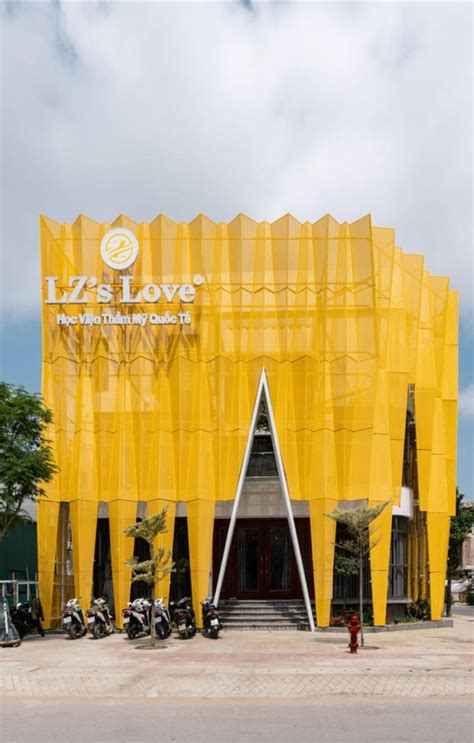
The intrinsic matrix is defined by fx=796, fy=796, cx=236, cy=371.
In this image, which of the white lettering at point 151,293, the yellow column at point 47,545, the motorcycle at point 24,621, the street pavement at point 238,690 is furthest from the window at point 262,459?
the motorcycle at point 24,621

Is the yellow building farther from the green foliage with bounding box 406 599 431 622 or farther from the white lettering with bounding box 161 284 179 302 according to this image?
the green foliage with bounding box 406 599 431 622

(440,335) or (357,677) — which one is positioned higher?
(440,335)

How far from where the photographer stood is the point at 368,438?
27.3 m

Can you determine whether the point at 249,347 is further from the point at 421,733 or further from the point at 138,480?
the point at 421,733

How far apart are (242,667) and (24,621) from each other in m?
10.3

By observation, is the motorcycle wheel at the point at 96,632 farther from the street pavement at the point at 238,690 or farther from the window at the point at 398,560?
the window at the point at 398,560

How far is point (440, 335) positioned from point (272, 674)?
18.1 m

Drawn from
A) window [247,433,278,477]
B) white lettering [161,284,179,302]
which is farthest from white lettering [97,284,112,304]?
window [247,433,278,477]

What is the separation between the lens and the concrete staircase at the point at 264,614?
27297 millimetres

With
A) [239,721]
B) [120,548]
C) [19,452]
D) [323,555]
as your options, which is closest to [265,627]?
[323,555]

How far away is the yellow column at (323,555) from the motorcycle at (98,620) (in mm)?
6953

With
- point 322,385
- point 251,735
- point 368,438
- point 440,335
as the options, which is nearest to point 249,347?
point 322,385

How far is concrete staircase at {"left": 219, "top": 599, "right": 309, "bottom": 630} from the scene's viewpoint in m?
27.3

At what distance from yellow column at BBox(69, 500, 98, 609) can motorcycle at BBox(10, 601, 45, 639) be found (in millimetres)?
1706
